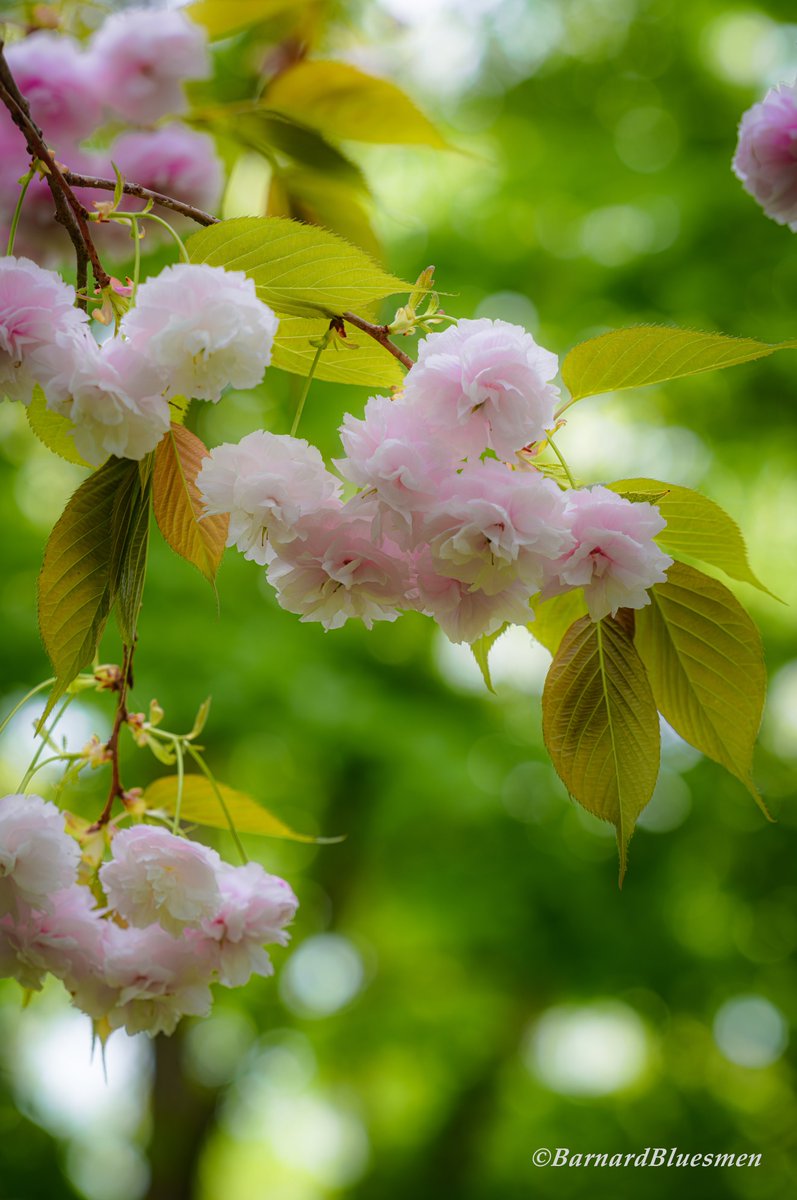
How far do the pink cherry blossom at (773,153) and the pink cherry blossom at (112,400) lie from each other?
14.8 inches

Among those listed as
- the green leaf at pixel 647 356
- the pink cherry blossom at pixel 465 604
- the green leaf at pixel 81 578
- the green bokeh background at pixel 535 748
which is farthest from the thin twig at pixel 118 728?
the green bokeh background at pixel 535 748

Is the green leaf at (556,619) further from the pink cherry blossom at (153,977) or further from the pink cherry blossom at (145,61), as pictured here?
the pink cherry blossom at (145,61)

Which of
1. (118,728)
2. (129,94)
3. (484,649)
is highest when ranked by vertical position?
(129,94)

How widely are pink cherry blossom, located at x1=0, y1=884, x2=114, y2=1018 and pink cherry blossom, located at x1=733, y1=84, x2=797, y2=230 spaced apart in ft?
1.79

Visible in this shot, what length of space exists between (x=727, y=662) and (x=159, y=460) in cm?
29

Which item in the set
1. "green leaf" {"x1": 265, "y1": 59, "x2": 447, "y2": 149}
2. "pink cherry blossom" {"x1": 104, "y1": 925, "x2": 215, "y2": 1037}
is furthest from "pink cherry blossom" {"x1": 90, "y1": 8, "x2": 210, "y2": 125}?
"pink cherry blossom" {"x1": 104, "y1": 925, "x2": 215, "y2": 1037}

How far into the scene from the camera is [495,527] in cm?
39

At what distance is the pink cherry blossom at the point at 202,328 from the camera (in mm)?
371

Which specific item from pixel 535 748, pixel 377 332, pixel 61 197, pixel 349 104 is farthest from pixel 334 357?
pixel 535 748

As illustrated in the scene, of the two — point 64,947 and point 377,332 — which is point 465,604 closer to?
point 377,332

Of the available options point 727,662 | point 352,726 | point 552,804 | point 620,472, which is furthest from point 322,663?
point 727,662

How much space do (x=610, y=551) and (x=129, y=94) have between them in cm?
77

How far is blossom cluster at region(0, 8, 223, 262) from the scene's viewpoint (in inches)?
35.2

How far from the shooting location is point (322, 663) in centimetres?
257
